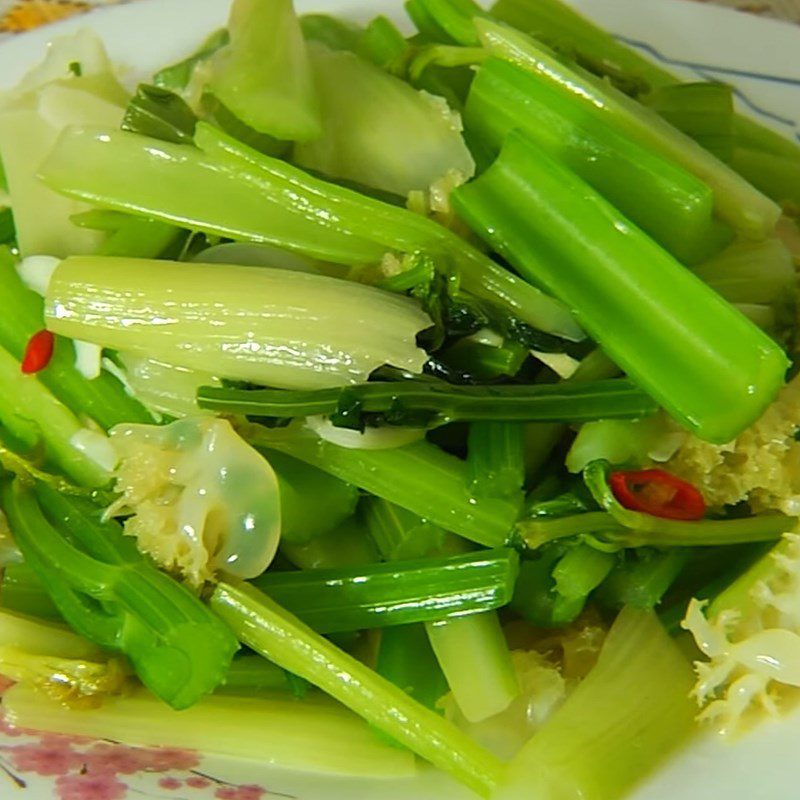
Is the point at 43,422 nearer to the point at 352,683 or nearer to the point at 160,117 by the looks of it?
the point at 160,117

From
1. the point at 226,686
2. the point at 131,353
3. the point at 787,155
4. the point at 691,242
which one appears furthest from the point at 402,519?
the point at 787,155

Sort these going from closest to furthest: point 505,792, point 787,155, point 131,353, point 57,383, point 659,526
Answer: point 505,792, point 659,526, point 131,353, point 57,383, point 787,155

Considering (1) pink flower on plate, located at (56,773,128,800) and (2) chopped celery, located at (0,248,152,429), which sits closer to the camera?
(1) pink flower on plate, located at (56,773,128,800)

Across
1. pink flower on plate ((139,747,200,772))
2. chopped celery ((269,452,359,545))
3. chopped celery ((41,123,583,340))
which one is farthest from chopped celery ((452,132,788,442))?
pink flower on plate ((139,747,200,772))

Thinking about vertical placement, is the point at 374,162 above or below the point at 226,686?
above

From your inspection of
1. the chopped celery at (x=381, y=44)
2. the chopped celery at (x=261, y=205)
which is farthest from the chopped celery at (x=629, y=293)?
the chopped celery at (x=381, y=44)

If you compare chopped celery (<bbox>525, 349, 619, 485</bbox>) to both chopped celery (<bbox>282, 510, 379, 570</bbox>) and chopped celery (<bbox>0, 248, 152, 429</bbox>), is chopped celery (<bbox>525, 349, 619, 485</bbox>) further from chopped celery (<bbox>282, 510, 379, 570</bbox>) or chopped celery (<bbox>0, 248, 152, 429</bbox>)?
chopped celery (<bbox>0, 248, 152, 429</bbox>)

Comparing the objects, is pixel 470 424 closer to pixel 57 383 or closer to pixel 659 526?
pixel 659 526
